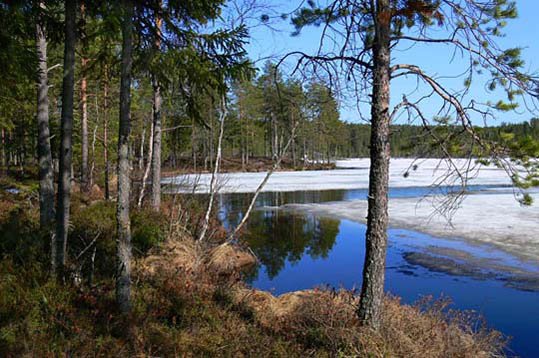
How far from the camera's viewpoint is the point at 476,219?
17.5 meters

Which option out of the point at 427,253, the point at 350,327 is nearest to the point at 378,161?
the point at 350,327

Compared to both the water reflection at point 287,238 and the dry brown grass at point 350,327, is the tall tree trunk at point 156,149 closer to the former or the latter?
the water reflection at point 287,238

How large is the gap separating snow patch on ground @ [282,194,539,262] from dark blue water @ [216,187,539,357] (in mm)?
817

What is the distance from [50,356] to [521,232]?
1496 centimetres

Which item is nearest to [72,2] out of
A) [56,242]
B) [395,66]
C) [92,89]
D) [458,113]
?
[56,242]

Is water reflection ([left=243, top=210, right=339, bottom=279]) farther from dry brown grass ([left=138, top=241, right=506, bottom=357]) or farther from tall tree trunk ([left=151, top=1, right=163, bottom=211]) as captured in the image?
dry brown grass ([left=138, top=241, right=506, bottom=357])

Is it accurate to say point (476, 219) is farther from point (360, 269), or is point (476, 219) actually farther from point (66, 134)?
point (66, 134)

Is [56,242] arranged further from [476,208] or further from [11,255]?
[476,208]

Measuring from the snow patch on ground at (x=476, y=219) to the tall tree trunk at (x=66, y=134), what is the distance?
7.51 meters

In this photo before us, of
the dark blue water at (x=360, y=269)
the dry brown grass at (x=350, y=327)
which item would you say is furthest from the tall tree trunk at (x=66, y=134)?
the dark blue water at (x=360, y=269)

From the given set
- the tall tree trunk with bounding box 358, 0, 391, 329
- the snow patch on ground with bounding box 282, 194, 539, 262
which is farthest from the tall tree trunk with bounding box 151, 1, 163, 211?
the tall tree trunk with bounding box 358, 0, 391, 329

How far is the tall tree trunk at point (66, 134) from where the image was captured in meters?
6.57

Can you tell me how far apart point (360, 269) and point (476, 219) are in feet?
26.7

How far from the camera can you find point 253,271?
11.9m
